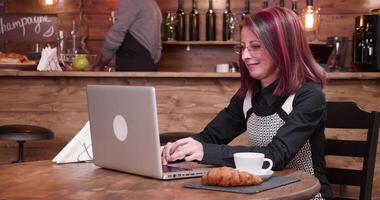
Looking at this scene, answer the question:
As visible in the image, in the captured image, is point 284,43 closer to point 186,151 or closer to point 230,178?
point 186,151

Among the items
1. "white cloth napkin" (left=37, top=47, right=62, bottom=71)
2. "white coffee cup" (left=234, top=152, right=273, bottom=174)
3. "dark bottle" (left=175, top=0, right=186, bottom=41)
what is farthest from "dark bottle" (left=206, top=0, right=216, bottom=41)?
"white coffee cup" (left=234, top=152, right=273, bottom=174)

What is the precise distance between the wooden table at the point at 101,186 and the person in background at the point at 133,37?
2930mm

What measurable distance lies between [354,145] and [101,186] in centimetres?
106

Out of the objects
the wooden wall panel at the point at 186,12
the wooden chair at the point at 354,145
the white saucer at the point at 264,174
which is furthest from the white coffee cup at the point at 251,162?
the wooden wall panel at the point at 186,12

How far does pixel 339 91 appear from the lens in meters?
4.16

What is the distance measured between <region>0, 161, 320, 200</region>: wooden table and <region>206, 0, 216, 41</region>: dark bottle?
4.16m

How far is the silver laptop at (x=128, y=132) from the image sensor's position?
1.84 m

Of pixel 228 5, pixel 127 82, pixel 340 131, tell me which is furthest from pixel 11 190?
pixel 228 5

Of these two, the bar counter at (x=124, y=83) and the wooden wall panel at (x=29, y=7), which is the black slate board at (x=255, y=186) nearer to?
the bar counter at (x=124, y=83)

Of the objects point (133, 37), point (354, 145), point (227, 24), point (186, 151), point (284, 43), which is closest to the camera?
point (186, 151)

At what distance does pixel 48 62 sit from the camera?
4480 mm

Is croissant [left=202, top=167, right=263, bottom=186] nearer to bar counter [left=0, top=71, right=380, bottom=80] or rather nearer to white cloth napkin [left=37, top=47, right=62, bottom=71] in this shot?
bar counter [left=0, top=71, right=380, bottom=80]

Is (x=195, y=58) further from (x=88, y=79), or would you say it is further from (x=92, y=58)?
(x=88, y=79)

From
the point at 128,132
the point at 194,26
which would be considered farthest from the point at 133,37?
the point at 128,132
